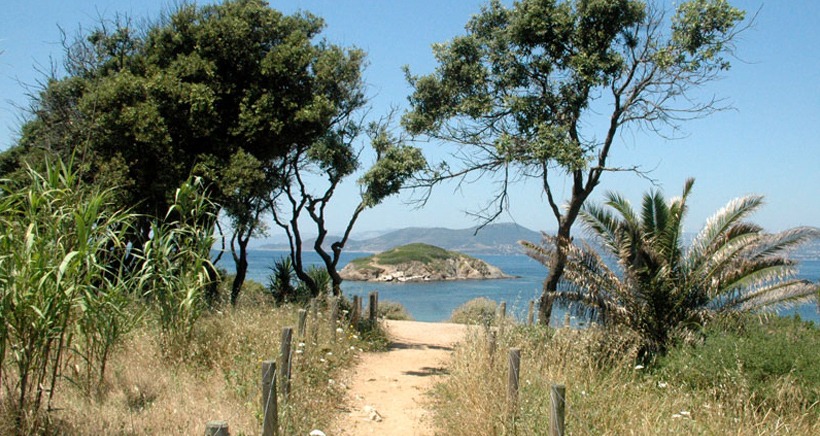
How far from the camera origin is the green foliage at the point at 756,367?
741 cm

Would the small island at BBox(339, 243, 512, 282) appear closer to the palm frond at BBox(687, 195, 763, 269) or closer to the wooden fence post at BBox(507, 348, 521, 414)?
the palm frond at BBox(687, 195, 763, 269)

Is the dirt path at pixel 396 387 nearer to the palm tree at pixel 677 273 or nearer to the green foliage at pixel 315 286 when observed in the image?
the green foliage at pixel 315 286

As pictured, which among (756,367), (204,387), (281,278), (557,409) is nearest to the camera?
(557,409)

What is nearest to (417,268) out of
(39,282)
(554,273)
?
(554,273)

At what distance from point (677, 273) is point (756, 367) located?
3483 millimetres

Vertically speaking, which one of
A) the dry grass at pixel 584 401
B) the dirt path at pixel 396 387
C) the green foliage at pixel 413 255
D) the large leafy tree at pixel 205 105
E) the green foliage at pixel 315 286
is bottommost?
the dirt path at pixel 396 387

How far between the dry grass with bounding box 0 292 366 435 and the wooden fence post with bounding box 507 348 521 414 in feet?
6.93

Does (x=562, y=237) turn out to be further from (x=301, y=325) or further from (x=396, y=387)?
(x=301, y=325)

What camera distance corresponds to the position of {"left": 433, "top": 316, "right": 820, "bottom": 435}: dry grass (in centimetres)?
595

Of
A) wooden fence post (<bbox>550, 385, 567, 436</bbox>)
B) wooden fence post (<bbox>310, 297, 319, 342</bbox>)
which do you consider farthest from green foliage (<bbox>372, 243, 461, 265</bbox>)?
wooden fence post (<bbox>550, 385, 567, 436</bbox>)

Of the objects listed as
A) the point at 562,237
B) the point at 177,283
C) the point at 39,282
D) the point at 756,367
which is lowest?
the point at 756,367

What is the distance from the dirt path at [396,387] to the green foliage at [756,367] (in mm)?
3429

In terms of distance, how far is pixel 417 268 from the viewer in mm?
79375

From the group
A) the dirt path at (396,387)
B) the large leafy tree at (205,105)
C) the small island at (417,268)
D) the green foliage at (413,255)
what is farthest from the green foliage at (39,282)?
the green foliage at (413,255)
